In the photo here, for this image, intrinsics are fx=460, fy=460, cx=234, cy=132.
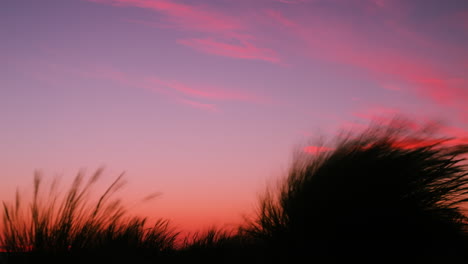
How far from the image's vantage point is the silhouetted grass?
3785 mm

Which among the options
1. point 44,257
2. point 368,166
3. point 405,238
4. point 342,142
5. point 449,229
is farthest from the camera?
point 342,142

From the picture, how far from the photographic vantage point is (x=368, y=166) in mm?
4344

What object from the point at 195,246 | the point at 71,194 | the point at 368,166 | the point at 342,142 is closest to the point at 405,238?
the point at 368,166

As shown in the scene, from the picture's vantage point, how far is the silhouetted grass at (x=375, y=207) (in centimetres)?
379

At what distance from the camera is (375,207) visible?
392 cm

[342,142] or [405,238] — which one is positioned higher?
[342,142]

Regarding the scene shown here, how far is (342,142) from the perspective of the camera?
501cm

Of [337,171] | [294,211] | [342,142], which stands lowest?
[294,211]

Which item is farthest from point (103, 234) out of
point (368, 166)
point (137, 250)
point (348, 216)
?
point (368, 166)

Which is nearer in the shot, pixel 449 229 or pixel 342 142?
pixel 449 229

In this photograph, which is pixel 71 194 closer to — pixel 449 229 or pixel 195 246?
pixel 195 246

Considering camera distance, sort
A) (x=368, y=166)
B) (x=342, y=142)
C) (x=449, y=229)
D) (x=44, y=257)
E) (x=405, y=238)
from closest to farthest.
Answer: (x=44, y=257) < (x=405, y=238) < (x=449, y=229) < (x=368, y=166) < (x=342, y=142)

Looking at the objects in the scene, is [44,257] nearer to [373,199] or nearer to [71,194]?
[71,194]

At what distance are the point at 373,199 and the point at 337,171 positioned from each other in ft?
1.78
